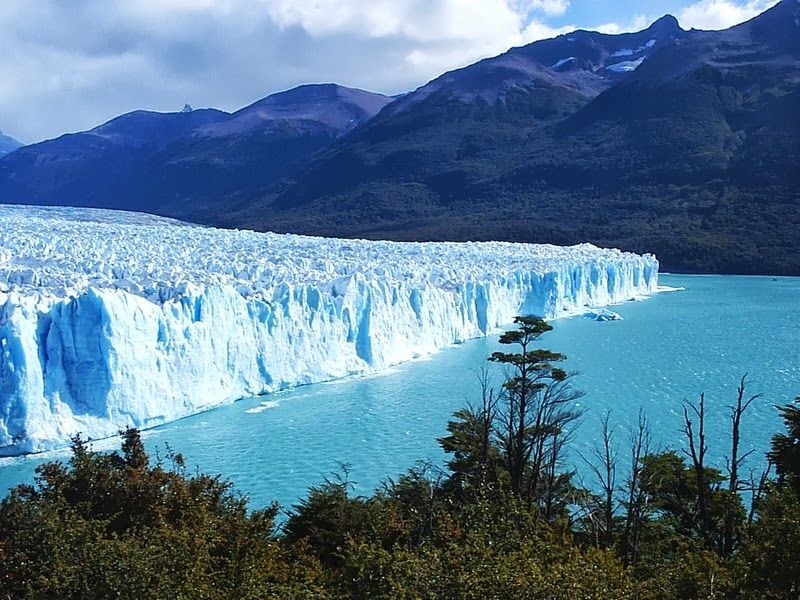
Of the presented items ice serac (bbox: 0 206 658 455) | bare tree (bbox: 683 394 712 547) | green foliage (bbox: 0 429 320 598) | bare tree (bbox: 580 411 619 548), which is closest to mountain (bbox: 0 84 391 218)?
ice serac (bbox: 0 206 658 455)

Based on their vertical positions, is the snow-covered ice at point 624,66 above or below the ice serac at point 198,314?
above

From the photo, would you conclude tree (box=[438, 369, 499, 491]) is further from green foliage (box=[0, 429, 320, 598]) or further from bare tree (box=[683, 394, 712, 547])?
green foliage (box=[0, 429, 320, 598])

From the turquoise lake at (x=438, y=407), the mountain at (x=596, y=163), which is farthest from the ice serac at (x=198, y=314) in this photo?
the mountain at (x=596, y=163)

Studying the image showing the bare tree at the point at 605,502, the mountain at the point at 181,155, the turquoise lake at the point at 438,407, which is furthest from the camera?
the mountain at the point at 181,155

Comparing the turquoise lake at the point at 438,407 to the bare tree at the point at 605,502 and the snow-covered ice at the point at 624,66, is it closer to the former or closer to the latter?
the bare tree at the point at 605,502

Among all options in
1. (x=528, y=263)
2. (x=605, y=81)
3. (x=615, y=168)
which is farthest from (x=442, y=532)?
(x=605, y=81)

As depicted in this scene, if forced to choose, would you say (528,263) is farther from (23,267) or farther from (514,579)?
(514,579)
